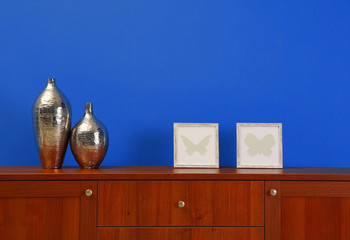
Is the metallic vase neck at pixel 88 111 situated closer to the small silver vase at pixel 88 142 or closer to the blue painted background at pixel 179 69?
the small silver vase at pixel 88 142

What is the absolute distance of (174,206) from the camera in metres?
1.60

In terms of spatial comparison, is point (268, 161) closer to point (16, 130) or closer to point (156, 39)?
A: point (156, 39)

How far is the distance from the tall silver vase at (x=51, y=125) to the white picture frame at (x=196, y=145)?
455 mm

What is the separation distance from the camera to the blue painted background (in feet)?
6.61

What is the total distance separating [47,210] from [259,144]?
34.4 inches

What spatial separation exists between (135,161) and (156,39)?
0.56 m

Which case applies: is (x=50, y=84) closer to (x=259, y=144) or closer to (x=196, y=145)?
(x=196, y=145)

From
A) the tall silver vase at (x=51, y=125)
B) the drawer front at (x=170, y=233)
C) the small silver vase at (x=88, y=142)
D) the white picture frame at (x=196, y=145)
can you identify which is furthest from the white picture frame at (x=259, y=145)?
the tall silver vase at (x=51, y=125)

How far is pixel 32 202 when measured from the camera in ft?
5.20

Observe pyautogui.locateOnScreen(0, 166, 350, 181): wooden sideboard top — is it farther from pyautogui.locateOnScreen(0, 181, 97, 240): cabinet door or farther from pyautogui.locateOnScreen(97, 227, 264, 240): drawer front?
pyautogui.locateOnScreen(97, 227, 264, 240): drawer front

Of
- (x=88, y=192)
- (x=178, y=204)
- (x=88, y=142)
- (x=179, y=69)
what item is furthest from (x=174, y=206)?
(x=179, y=69)

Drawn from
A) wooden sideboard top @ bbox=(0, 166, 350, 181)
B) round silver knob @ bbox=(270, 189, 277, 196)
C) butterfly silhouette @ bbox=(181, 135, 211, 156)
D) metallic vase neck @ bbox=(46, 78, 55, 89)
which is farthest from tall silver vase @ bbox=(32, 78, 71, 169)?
round silver knob @ bbox=(270, 189, 277, 196)

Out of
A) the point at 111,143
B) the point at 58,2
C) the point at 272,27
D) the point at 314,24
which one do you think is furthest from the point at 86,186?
the point at 314,24

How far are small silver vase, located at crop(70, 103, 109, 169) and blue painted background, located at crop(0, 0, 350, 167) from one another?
0.80ft
